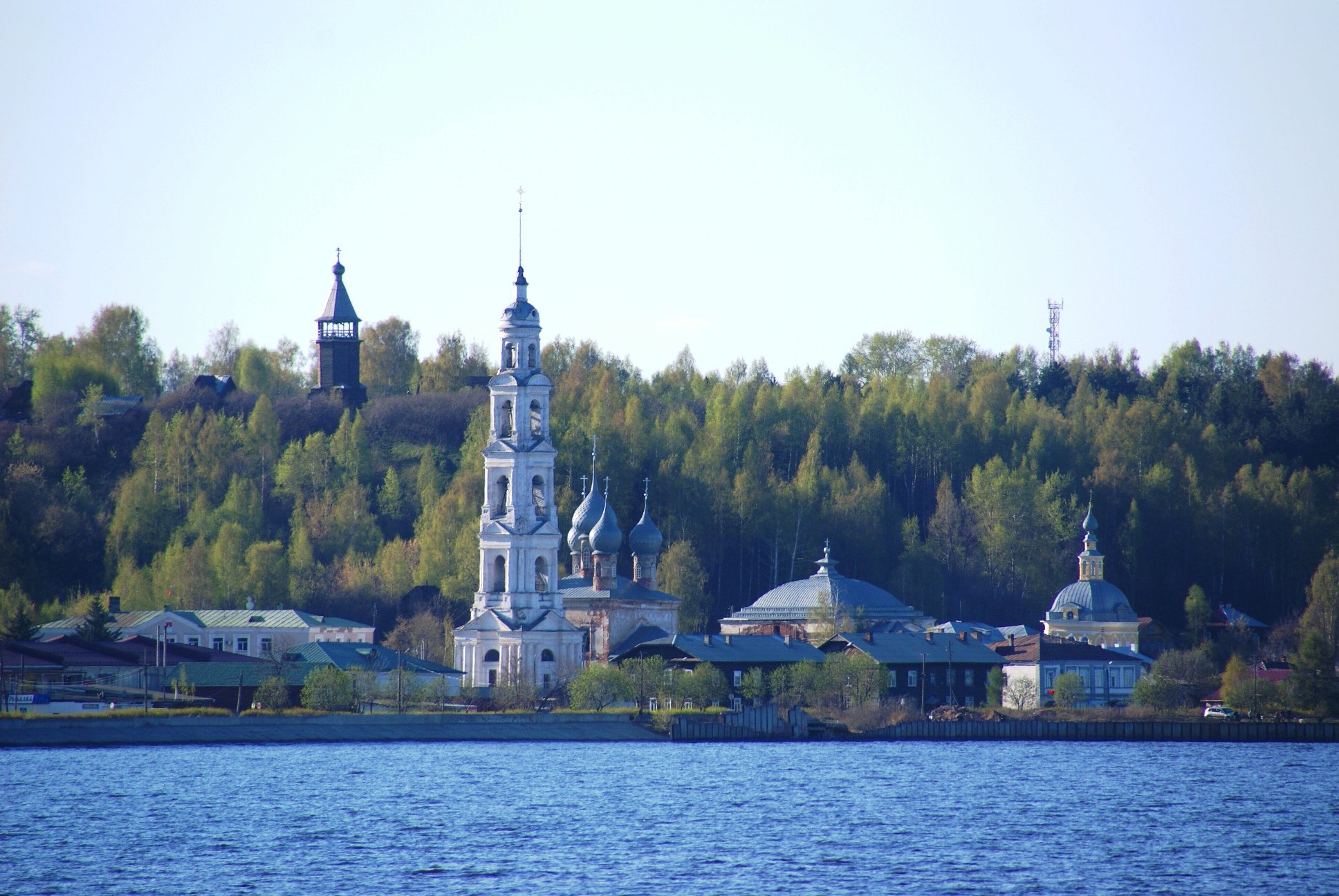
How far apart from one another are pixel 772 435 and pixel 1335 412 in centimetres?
3323

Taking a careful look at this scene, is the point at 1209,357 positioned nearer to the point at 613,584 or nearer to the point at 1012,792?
the point at 613,584

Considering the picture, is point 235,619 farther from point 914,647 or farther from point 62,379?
point 62,379

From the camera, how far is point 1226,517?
12125cm

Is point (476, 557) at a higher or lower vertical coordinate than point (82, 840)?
higher

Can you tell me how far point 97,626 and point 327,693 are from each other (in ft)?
40.1

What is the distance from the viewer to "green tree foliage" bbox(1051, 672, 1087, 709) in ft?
325

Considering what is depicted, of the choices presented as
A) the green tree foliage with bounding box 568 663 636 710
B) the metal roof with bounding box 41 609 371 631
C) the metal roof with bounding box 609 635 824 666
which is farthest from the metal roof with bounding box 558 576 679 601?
the green tree foliage with bounding box 568 663 636 710

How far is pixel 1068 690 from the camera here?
98.9 m

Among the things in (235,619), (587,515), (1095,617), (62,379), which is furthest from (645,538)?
(62,379)

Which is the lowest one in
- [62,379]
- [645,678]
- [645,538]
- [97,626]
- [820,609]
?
[645,678]

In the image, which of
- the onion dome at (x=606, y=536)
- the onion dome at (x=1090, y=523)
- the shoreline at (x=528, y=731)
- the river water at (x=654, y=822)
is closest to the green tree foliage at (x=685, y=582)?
the onion dome at (x=606, y=536)

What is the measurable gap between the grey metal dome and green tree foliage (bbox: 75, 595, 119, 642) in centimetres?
4464

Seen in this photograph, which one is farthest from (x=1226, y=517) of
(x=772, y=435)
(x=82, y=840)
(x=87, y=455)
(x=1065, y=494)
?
(x=82, y=840)

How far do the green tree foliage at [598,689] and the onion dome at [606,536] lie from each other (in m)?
12.0
